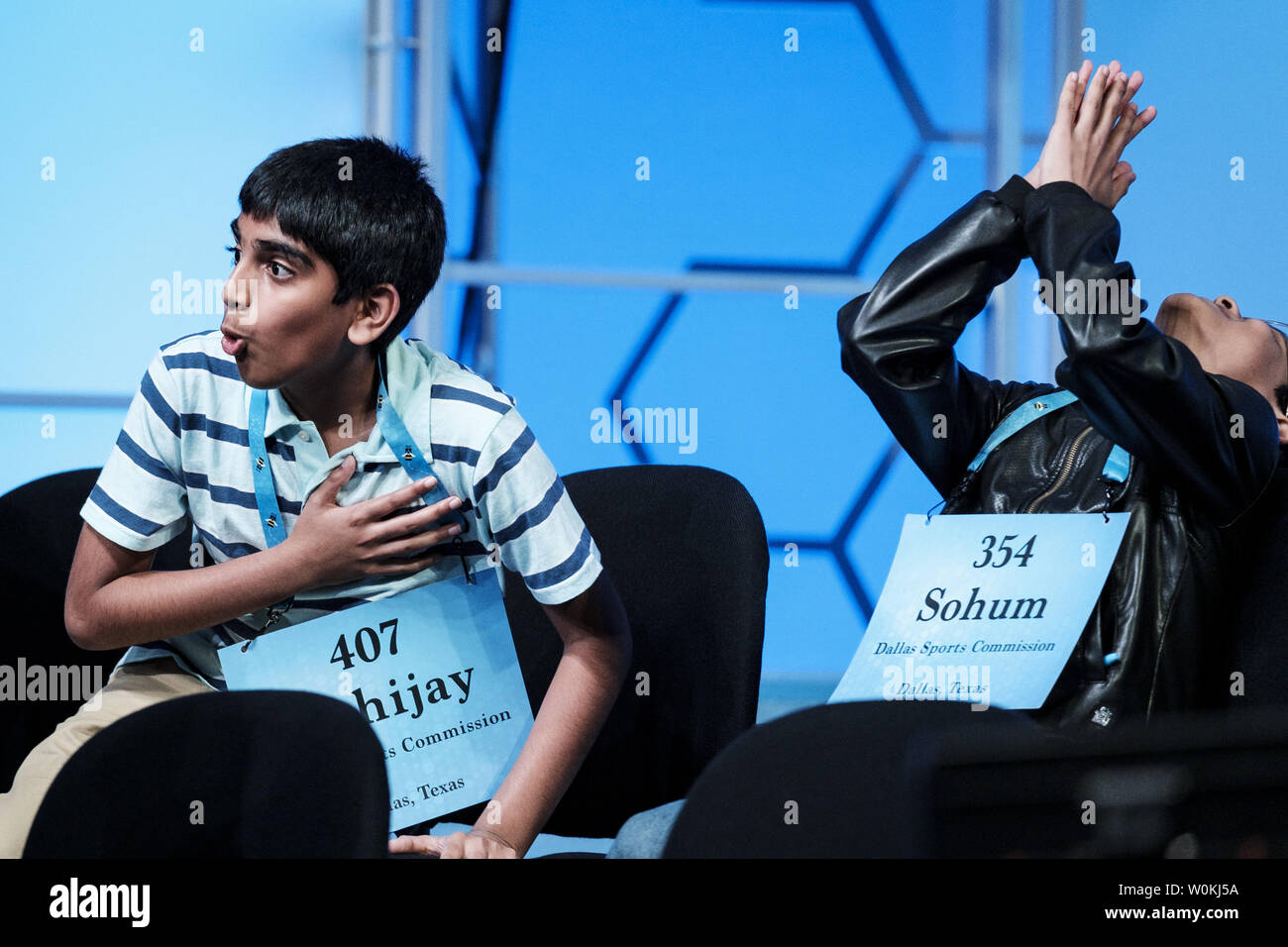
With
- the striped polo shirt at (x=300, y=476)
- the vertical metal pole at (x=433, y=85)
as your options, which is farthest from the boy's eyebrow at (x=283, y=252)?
the vertical metal pole at (x=433, y=85)

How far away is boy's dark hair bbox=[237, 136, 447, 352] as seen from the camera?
1288 mm

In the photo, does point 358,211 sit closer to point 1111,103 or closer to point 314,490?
point 314,490

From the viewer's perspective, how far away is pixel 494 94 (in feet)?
11.0

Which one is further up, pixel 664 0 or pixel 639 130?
pixel 664 0

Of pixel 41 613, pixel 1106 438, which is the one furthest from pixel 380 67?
pixel 1106 438

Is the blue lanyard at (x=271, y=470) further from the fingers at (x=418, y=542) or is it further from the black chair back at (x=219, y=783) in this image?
the black chair back at (x=219, y=783)

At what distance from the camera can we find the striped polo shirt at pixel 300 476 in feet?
4.20

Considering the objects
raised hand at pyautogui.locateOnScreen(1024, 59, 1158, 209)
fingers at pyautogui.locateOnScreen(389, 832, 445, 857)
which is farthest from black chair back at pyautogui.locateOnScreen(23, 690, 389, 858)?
raised hand at pyautogui.locateOnScreen(1024, 59, 1158, 209)

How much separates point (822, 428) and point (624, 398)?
1.94 ft

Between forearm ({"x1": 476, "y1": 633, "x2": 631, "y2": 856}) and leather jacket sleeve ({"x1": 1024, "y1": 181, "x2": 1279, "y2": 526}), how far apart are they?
0.59 m

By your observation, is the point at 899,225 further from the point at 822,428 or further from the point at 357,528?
the point at 357,528

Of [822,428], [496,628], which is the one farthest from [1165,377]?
[822,428]

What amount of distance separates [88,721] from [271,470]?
34 cm

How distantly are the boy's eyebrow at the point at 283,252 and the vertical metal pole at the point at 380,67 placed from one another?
1813 millimetres
